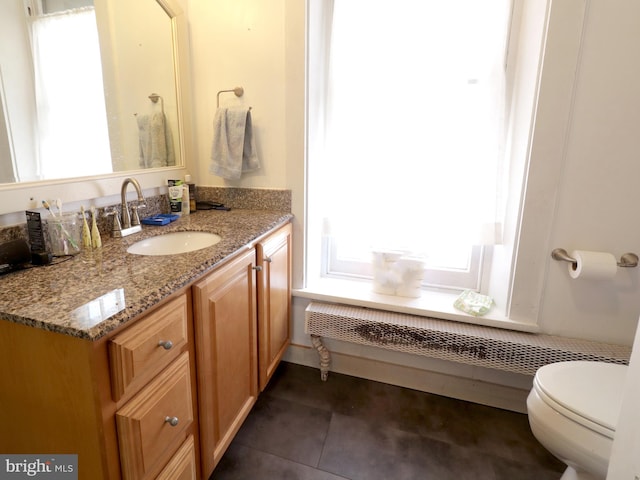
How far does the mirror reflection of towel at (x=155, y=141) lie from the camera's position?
1449mm

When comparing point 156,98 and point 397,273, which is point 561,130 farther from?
point 156,98

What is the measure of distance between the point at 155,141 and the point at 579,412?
1.82 metres

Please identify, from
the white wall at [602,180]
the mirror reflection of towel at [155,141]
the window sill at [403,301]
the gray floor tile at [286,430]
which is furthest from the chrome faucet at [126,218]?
the white wall at [602,180]

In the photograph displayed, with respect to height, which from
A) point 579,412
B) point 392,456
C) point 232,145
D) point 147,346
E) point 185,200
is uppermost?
Result: point 232,145

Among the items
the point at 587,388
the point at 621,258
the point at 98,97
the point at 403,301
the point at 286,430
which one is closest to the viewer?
the point at 587,388

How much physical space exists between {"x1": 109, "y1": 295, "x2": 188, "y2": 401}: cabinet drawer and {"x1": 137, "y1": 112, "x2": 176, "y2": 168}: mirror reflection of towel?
89cm

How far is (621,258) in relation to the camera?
1.33 meters

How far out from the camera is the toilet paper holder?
1.31 meters

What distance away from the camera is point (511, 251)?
1.49 metres

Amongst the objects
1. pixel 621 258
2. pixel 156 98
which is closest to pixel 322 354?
pixel 621 258

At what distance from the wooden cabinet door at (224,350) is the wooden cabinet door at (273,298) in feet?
0.20

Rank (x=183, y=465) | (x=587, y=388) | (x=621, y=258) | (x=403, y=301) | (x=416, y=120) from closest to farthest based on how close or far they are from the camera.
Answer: (x=183, y=465)
(x=587, y=388)
(x=621, y=258)
(x=416, y=120)
(x=403, y=301)

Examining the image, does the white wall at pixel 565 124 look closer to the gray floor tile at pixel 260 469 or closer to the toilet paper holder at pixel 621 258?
the toilet paper holder at pixel 621 258

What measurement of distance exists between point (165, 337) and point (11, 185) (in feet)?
2.14
